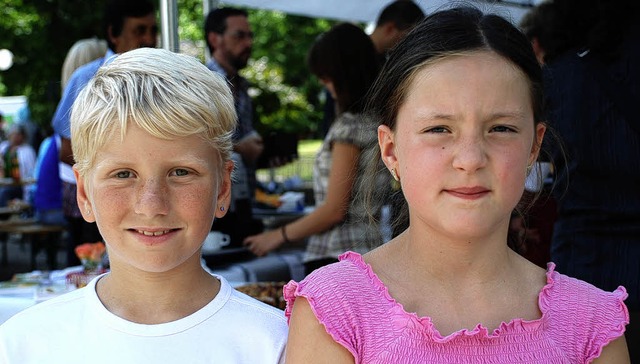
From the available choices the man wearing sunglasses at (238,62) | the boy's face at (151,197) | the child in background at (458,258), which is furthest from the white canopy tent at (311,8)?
the child in background at (458,258)

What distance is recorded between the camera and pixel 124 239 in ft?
5.74

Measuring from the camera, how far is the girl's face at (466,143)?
155 cm

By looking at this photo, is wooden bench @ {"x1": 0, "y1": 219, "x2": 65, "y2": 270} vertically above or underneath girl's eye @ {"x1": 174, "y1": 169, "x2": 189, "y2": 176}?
underneath

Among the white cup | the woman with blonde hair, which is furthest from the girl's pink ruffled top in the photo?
the woman with blonde hair

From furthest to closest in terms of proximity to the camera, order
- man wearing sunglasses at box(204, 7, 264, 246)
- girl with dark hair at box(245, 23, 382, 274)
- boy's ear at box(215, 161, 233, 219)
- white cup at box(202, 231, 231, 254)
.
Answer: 1. man wearing sunglasses at box(204, 7, 264, 246)
2. white cup at box(202, 231, 231, 254)
3. girl with dark hair at box(245, 23, 382, 274)
4. boy's ear at box(215, 161, 233, 219)

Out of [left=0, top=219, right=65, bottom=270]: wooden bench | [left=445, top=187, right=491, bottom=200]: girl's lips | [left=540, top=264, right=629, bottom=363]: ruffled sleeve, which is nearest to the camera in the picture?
[left=445, top=187, right=491, bottom=200]: girl's lips

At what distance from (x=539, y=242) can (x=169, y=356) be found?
89.3 inches

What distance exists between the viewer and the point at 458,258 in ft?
5.49

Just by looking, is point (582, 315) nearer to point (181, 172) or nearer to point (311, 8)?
point (181, 172)

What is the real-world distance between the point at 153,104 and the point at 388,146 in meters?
0.51

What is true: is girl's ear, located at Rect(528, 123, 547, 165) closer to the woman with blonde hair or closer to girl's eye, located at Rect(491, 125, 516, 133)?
girl's eye, located at Rect(491, 125, 516, 133)

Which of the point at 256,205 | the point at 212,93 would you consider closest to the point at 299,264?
the point at 256,205

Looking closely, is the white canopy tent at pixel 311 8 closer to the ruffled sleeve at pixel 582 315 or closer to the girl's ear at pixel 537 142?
the girl's ear at pixel 537 142

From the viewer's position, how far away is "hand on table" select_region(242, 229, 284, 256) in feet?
14.2
